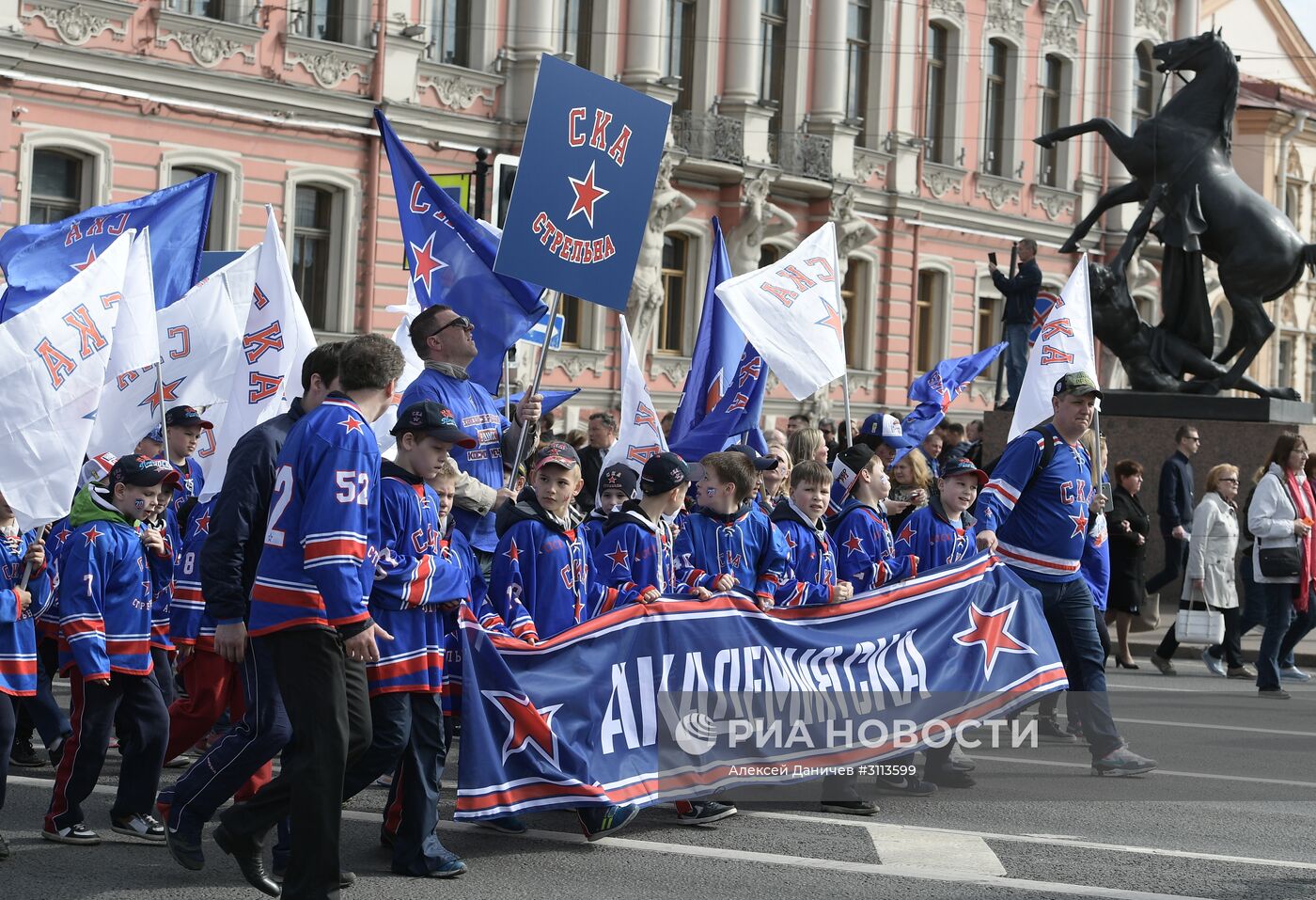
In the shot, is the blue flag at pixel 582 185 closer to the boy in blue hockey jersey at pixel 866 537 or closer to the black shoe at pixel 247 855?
the boy in blue hockey jersey at pixel 866 537

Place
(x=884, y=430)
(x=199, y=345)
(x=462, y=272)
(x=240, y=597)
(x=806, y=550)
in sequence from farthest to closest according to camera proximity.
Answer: (x=884, y=430) < (x=199, y=345) < (x=462, y=272) < (x=806, y=550) < (x=240, y=597)

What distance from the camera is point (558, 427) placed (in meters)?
28.9

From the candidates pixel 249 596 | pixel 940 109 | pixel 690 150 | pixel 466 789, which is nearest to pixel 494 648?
pixel 466 789

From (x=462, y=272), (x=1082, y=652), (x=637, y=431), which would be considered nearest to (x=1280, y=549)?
(x=1082, y=652)

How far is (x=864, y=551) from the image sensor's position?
30.2 ft

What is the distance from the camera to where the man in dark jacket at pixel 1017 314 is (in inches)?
773

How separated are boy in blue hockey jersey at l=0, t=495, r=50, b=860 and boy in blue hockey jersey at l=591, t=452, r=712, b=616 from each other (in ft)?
7.51

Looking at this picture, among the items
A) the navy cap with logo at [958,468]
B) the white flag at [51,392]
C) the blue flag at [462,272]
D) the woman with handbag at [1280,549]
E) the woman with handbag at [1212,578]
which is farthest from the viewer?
the woman with handbag at [1212,578]

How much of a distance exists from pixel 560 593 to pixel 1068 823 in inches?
95.7

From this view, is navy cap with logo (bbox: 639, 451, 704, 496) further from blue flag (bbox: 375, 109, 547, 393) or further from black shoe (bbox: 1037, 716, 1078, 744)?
black shoe (bbox: 1037, 716, 1078, 744)

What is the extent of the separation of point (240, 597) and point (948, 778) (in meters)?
4.00

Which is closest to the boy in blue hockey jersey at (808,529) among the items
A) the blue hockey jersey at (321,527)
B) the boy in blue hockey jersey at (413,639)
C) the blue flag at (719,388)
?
the boy in blue hockey jersey at (413,639)

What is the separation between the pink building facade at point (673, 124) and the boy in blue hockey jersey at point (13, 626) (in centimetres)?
1168

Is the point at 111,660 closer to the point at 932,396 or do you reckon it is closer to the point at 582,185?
the point at 582,185
